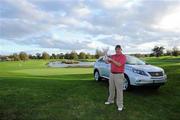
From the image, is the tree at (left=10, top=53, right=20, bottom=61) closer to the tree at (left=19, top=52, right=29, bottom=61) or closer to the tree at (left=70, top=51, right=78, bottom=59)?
the tree at (left=19, top=52, right=29, bottom=61)

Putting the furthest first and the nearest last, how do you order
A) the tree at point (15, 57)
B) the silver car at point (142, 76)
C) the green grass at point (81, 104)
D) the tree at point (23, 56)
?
the tree at point (23, 56)
the tree at point (15, 57)
the silver car at point (142, 76)
the green grass at point (81, 104)

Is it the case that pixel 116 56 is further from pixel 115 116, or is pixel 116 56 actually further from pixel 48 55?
pixel 48 55

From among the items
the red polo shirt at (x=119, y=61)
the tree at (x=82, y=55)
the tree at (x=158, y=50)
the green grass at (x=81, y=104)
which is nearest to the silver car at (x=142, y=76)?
the green grass at (x=81, y=104)

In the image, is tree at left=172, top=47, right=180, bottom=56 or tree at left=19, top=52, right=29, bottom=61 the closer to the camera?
tree at left=19, top=52, right=29, bottom=61

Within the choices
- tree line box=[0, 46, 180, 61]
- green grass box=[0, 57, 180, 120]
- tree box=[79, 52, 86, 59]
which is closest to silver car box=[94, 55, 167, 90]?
green grass box=[0, 57, 180, 120]

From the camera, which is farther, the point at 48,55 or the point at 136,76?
the point at 48,55

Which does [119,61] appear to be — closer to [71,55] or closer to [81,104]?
[81,104]

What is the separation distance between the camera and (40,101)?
1111 cm

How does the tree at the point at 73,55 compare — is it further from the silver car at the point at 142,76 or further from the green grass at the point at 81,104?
the silver car at the point at 142,76

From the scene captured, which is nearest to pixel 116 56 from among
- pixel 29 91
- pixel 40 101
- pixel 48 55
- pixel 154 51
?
pixel 40 101

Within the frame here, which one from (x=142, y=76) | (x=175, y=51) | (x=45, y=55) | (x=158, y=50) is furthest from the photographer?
(x=158, y=50)

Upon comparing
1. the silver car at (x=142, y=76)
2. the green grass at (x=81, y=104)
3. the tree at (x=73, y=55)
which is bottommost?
the green grass at (x=81, y=104)

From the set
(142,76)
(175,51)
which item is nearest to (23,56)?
(175,51)

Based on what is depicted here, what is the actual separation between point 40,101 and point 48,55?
91194 mm
